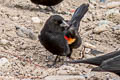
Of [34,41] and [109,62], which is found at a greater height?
[109,62]

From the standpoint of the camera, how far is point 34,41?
660 centimetres

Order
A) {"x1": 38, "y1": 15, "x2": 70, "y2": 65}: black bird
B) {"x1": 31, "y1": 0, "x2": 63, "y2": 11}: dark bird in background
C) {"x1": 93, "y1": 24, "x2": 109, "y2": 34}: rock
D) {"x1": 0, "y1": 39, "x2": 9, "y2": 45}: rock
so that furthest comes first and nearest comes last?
{"x1": 31, "y1": 0, "x2": 63, "y2": 11}: dark bird in background → {"x1": 93, "y1": 24, "x2": 109, "y2": 34}: rock → {"x1": 0, "y1": 39, "x2": 9, "y2": 45}: rock → {"x1": 38, "y1": 15, "x2": 70, "y2": 65}: black bird

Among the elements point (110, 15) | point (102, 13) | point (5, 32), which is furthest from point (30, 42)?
point (102, 13)

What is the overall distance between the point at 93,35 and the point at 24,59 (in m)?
2.16

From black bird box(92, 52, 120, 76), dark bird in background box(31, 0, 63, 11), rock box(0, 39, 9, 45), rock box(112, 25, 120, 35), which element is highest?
dark bird in background box(31, 0, 63, 11)

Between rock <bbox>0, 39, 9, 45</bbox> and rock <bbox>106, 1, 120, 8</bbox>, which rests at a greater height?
rock <bbox>106, 1, 120, 8</bbox>

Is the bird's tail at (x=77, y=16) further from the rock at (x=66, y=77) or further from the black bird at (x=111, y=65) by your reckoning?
the black bird at (x=111, y=65)

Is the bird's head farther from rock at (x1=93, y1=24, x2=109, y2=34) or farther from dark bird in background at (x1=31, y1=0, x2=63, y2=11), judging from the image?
dark bird in background at (x1=31, y1=0, x2=63, y2=11)

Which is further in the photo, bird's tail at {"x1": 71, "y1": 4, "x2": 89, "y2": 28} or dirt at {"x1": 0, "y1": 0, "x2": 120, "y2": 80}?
bird's tail at {"x1": 71, "y1": 4, "x2": 89, "y2": 28}

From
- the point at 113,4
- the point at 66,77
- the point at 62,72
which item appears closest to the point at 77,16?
the point at 62,72

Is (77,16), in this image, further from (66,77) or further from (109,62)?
(109,62)

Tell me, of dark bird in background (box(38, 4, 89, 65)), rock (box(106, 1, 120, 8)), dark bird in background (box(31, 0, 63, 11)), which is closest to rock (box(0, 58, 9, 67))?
dark bird in background (box(38, 4, 89, 65))

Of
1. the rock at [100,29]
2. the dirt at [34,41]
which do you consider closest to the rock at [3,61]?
the dirt at [34,41]

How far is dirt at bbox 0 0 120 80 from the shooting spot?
525cm
